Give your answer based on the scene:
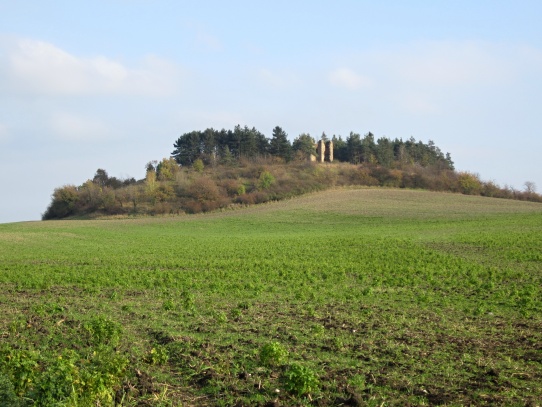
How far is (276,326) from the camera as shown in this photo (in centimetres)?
1461

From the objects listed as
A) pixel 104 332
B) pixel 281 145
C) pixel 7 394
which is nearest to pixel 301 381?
pixel 7 394

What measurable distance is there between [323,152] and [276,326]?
411 ft

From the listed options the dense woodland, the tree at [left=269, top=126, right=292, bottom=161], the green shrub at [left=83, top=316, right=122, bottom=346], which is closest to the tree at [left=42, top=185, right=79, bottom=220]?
the dense woodland

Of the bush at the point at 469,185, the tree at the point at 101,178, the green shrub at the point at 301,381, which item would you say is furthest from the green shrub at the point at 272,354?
the tree at the point at 101,178

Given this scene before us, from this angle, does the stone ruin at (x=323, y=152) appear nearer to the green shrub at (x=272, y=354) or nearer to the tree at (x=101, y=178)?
the tree at (x=101, y=178)

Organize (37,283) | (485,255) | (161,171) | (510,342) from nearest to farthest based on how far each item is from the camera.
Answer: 1. (510,342)
2. (37,283)
3. (485,255)
4. (161,171)

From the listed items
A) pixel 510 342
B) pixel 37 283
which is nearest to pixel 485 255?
pixel 510 342

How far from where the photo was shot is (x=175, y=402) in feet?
30.2

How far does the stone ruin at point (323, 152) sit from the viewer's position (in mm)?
137875

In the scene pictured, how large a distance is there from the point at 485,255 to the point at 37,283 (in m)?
23.9

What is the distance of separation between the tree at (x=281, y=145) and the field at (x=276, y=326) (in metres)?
93.7

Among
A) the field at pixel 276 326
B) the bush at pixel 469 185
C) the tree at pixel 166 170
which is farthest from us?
the tree at pixel 166 170

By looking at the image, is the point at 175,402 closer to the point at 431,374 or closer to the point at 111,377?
the point at 111,377

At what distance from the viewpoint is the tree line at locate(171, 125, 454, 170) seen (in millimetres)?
132375
